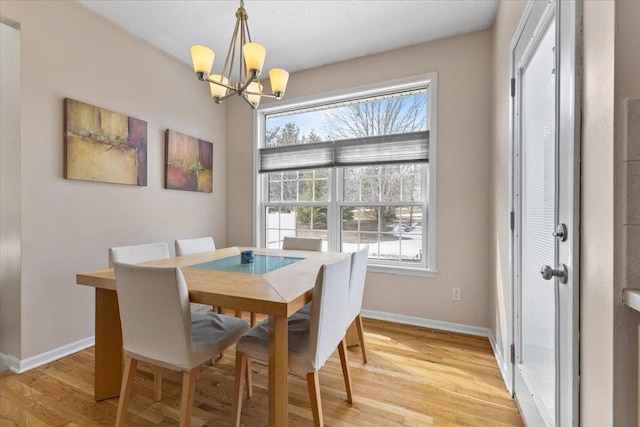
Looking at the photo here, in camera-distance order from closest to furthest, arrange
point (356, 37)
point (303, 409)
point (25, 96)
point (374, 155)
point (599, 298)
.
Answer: point (599, 298), point (303, 409), point (25, 96), point (356, 37), point (374, 155)

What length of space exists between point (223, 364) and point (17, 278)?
1557mm

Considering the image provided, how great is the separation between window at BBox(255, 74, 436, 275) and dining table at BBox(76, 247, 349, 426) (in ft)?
3.17

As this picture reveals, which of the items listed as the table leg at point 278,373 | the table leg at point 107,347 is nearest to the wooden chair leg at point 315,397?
the table leg at point 278,373

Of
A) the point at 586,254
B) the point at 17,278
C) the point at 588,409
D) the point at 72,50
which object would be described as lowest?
the point at 588,409

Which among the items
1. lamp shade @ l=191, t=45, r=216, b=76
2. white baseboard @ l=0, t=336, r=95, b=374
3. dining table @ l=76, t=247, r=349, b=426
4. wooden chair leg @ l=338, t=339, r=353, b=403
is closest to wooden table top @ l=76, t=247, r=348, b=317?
dining table @ l=76, t=247, r=349, b=426

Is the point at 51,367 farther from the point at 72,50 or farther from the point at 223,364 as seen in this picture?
the point at 72,50

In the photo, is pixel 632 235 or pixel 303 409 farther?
pixel 303 409

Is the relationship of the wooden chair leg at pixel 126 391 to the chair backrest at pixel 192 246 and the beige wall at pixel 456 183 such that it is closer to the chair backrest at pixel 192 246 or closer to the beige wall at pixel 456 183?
the chair backrest at pixel 192 246

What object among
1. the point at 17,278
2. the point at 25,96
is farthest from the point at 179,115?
the point at 17,278

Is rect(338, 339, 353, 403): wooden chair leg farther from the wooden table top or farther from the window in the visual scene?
the window

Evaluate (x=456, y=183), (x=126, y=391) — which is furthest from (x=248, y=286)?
(x=456, y=183)

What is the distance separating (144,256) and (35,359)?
1.06 meters

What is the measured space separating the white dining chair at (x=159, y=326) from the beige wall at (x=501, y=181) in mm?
1839

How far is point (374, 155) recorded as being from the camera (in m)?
2.98
